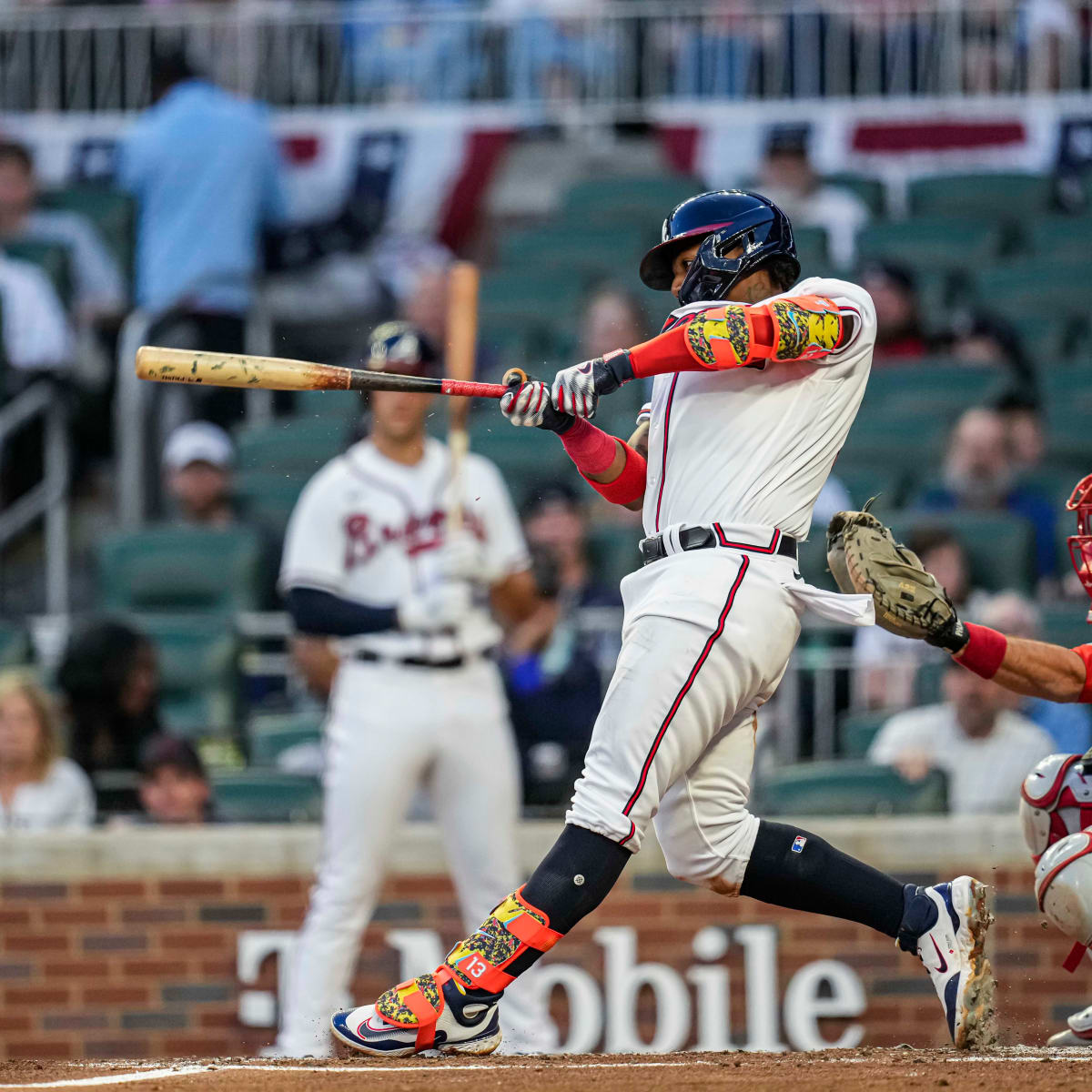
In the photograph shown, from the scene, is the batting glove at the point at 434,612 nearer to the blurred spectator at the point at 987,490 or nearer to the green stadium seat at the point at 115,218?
the blurred spectator at the point at 987,490

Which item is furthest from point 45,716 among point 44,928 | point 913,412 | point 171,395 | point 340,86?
point 340,86

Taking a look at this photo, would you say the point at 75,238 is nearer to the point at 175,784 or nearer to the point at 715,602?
the point at 175,784

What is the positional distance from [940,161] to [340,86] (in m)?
3.18

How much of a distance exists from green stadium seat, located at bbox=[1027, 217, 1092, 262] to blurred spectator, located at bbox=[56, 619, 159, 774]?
4.55 m

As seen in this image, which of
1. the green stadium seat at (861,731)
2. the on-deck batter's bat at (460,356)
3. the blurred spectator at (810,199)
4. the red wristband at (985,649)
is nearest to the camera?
the red wristband at (985,649)

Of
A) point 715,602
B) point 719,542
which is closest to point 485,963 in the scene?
point 715,602

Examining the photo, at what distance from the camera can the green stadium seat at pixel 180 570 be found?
714 centimetres

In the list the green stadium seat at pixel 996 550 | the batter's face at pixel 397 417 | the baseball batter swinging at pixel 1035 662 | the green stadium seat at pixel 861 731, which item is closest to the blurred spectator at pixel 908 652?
the green stadium seat at pixel 861 731

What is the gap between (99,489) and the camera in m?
8.84

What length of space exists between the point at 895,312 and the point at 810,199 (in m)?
1.22

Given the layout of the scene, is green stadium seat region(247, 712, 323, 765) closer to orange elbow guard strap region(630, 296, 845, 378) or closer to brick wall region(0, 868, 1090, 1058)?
brick wall region(0, 868, 1090, 1058)

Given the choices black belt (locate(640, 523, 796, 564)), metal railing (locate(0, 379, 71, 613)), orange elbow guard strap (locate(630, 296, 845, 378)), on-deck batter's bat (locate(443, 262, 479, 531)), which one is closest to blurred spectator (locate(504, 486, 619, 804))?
on-deck batter's bat (locate(443, 262, 479, 531))

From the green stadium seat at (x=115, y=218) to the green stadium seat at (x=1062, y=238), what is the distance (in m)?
4.21

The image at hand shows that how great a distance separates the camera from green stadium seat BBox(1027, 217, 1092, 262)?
866 centimetres
